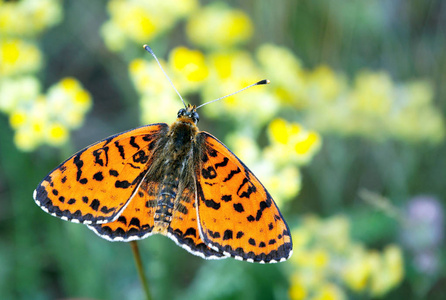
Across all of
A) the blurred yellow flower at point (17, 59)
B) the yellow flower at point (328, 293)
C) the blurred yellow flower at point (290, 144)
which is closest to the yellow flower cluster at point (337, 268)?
the yellow flower at point (328, 293)

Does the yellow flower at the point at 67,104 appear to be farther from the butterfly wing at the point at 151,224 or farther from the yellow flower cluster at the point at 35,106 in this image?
the butterfly wing at the point at 151,224

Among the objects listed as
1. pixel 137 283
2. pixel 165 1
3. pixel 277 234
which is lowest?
pixel 137 283

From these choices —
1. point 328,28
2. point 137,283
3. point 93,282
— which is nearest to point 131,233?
point 93,282

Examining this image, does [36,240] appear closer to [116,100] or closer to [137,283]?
[137,283]

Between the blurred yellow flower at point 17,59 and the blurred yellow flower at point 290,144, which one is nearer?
the blurred yellow flower at point 290,144

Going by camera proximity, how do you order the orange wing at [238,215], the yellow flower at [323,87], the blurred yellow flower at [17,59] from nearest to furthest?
the orange wing at [238,215]
the blurred yellow flower at [17,59]
the yellow flower at [323,87]

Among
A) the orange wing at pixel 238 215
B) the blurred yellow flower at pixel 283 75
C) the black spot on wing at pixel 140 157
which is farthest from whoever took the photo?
the blurred yellow flower at pixel 283 75

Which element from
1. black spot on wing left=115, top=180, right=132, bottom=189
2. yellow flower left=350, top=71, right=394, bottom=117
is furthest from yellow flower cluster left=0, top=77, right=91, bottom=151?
yellow flower left=350, top=71, right=394, bottom=117

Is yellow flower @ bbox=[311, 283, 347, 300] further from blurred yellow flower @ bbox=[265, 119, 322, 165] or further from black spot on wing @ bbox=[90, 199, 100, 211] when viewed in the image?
black spot on wing @ bbox=[90, 199, 100, 211]

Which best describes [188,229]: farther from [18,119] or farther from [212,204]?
[18,119]

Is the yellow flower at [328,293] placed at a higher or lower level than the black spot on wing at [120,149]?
lower
